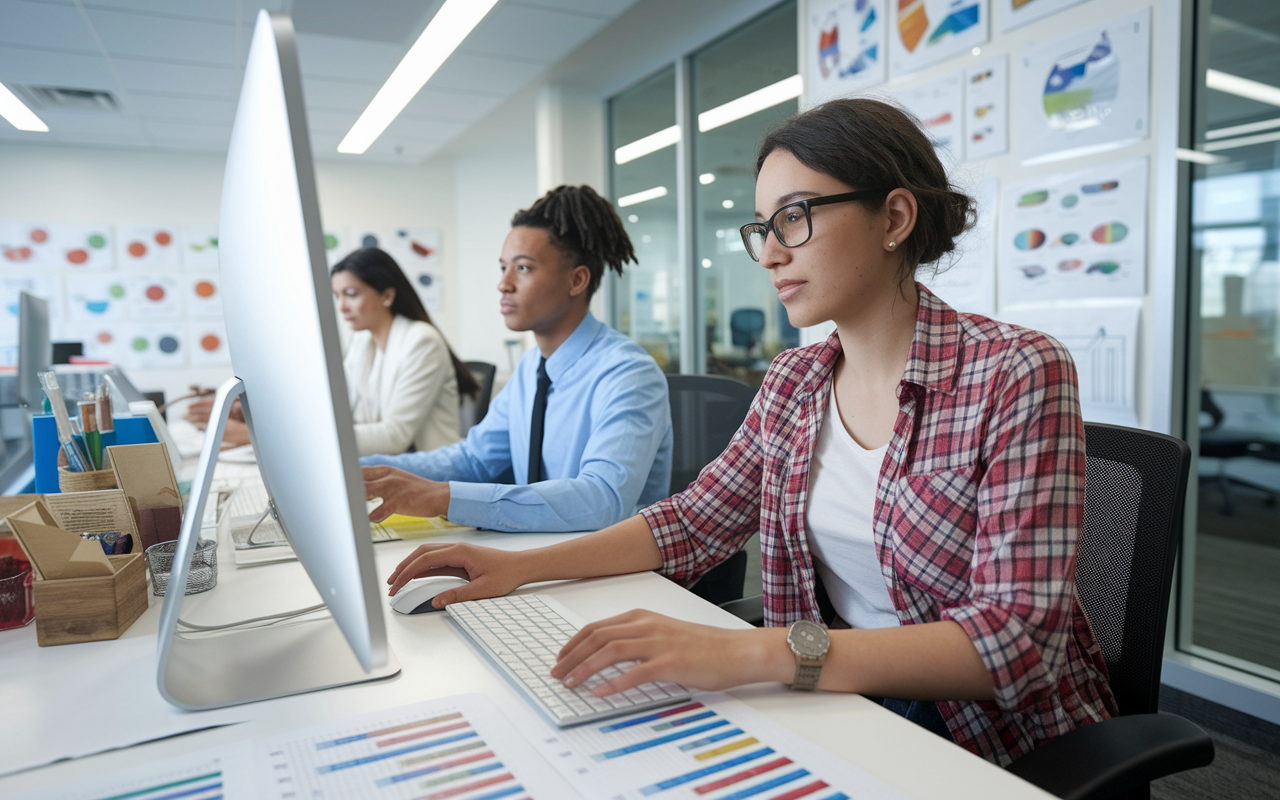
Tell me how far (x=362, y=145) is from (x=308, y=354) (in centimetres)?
596

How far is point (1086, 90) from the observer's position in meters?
2.20

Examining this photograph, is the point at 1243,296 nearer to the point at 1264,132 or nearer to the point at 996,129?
the point at 1264,132

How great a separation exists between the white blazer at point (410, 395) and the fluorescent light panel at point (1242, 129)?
2395 millimetres

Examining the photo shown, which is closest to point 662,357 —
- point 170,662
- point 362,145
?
point 362,145

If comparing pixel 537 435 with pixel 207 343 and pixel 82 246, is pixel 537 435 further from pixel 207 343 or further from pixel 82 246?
pixel 82 246

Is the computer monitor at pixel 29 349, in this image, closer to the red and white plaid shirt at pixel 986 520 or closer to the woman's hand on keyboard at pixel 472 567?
the woman's hand on keyboard at pixel 472 567

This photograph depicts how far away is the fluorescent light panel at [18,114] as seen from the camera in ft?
14.2

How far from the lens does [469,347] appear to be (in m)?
6.78

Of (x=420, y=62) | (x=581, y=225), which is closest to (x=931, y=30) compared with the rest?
(x=581, y=225)

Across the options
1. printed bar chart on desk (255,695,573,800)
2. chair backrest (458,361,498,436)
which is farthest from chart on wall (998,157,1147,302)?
printed bar chart on desk (255,695,573,800)

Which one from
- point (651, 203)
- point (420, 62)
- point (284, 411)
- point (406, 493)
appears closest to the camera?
point (284, 411)

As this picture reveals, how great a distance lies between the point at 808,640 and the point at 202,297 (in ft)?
21.3

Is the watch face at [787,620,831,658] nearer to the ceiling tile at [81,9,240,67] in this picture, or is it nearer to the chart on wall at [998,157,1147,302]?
the chart on wall at [998,157,1147,302]

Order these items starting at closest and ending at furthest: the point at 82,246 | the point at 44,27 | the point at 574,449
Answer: the point at 574,449 → the point at 44,27 → the point at 82,246
